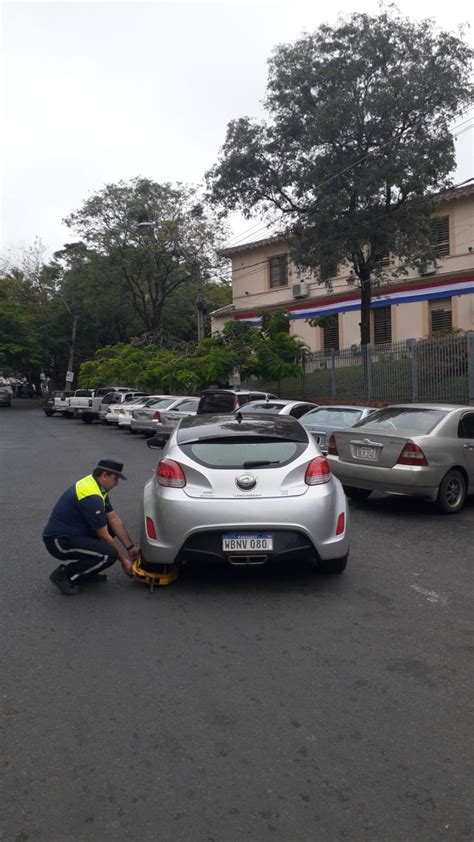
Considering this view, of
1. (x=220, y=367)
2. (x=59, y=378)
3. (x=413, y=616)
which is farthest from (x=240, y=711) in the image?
(x=59, y=378)

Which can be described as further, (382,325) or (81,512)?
(382,325)

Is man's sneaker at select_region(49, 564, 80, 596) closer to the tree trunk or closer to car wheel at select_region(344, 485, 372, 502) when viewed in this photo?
car wheel at select_region(344, 485, 372, 502)

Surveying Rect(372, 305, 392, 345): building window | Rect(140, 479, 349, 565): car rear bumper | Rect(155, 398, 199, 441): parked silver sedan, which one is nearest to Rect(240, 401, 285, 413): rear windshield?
Rect(155, 398, 199, 441): parked silver sedan

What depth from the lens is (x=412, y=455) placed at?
349 inches

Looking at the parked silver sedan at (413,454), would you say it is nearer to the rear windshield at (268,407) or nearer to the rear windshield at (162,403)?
the rear windshield at (268,407)

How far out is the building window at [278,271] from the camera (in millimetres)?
37062

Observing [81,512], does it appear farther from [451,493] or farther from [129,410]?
[129,410]

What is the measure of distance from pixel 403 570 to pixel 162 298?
1538 inches

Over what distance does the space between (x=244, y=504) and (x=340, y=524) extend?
0.88 m

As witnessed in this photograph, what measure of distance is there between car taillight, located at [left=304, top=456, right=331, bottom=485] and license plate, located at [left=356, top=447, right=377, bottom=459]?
326 centimetres

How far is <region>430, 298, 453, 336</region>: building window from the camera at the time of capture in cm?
3019

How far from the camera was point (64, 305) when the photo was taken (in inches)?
2215

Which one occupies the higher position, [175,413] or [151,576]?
[175,413]

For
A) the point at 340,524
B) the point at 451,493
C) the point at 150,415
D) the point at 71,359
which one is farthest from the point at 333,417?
the point at 71,359
